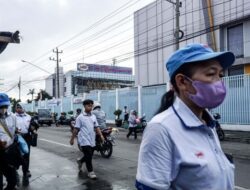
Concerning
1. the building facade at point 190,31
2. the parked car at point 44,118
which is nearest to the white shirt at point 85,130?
the building facade at point 190,31

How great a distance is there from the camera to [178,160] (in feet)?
6.67

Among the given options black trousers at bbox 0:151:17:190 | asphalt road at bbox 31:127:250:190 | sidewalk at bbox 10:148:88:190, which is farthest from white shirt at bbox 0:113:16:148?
asphalt road at bbox 31:127:250:190

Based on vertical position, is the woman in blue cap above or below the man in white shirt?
above

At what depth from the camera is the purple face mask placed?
6.99 feet

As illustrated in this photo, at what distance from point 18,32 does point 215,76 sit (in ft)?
14.4

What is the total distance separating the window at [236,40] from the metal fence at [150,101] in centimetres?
552

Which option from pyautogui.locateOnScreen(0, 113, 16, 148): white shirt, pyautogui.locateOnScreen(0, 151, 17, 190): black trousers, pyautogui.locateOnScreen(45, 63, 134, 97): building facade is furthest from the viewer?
pyautogui.locateOnScreen(45, 63, 134, 97): building facade

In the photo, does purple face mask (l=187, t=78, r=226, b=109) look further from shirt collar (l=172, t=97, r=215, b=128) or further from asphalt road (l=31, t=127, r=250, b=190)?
asphalt road (l=31, t=127, r=250, b=190)

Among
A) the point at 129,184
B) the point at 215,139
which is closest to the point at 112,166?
the point at 129,184

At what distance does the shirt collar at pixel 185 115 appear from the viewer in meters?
2.12

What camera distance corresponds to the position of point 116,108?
3572cm

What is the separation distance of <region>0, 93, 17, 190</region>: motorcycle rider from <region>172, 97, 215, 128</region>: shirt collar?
469cm

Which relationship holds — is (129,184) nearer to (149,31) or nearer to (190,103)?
(190,103)

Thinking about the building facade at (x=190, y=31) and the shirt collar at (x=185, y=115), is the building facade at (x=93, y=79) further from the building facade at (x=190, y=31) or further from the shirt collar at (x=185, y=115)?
the shirt collar at (x=185, y=115)
